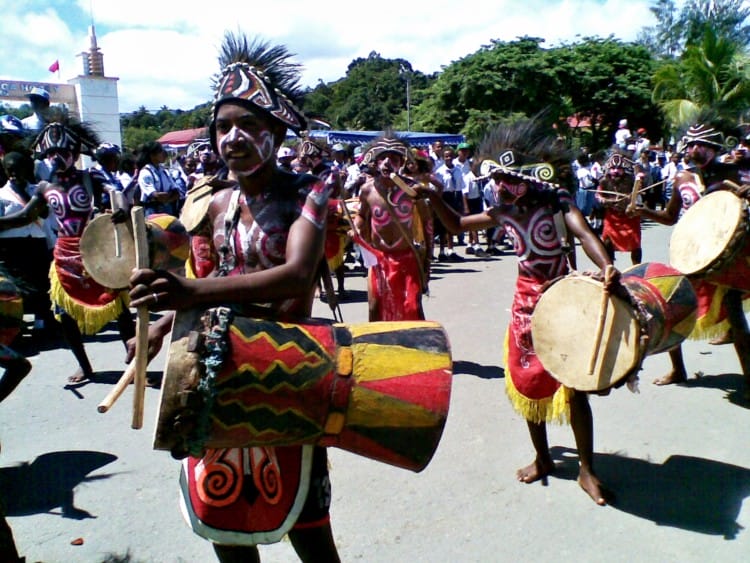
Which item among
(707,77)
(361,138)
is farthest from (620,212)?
(707,77)

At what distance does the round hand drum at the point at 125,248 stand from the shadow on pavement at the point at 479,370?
3.84 metres

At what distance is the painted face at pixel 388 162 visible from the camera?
598 cm

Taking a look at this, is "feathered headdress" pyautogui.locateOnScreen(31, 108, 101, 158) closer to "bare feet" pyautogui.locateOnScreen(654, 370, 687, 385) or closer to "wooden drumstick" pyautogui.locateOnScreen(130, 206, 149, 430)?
"wooden drumstick" pyautogui.locateOnScreen(130, 206, 149, 430)

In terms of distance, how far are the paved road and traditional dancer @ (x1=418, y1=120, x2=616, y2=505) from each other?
32 centimetres

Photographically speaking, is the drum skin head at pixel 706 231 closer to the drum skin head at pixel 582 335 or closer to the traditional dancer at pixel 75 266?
the drum skin head at pixel 582 335

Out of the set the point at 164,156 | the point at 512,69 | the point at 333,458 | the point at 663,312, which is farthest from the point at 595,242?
the point at 512,69

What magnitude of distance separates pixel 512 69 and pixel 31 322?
982 inches

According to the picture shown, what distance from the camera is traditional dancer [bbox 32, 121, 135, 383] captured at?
567 cm

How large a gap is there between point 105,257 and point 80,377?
3.86 metres

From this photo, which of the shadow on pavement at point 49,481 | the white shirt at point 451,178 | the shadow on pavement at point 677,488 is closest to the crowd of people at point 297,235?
the shadow on pavement at point 677,488

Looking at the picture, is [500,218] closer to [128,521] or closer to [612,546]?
[612,546]

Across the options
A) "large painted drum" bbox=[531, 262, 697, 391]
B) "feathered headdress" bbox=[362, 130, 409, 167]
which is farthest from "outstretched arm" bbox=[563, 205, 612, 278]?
Result: "feathered headdress" bbox=[362, 130, 409, 167]

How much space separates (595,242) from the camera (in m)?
3.46

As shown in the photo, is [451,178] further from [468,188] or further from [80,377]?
[80,377]
